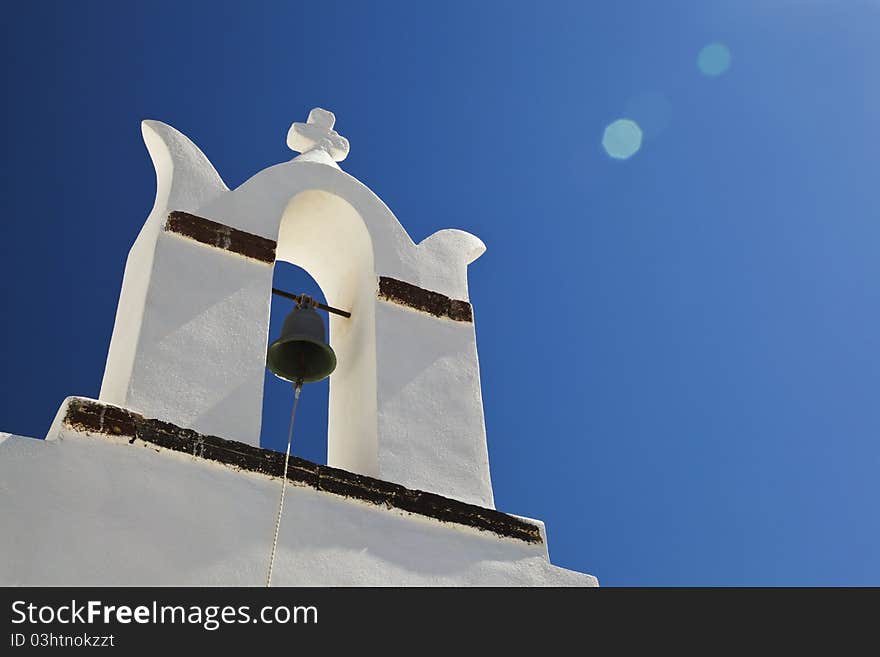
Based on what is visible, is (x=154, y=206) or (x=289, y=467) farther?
(x=154, y=206)

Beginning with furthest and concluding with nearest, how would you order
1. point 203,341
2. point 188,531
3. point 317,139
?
point 317,139 → point 203,341 → point 188,531

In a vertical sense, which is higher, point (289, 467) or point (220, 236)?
point (220, 236)

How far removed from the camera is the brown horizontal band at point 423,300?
528 cm

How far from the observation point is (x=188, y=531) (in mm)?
3648

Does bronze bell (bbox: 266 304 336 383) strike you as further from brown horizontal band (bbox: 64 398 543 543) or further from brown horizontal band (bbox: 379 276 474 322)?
brown horizontal band (bbox: 379 276 474 322)

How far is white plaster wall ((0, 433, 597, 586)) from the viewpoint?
Answer: 3.39 m

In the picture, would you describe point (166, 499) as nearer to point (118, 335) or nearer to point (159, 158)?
point (118, 335)

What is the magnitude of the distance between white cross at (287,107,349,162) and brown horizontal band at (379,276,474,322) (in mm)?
1208

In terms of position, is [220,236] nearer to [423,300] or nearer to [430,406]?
[423,300]

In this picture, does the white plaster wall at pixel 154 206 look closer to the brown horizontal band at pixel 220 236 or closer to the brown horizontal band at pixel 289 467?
the brown horizontal band at pixel 220 236

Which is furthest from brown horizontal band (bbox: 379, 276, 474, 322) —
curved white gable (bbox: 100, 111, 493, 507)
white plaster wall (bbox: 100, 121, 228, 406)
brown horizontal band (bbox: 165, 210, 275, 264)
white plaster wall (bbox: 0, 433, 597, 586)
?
white plaster wall (bbox: 0, 433, 597, 586)

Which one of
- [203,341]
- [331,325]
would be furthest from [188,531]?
[331,325]

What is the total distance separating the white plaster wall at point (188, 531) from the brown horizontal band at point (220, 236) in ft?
4.59

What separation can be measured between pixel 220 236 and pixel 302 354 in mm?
797
